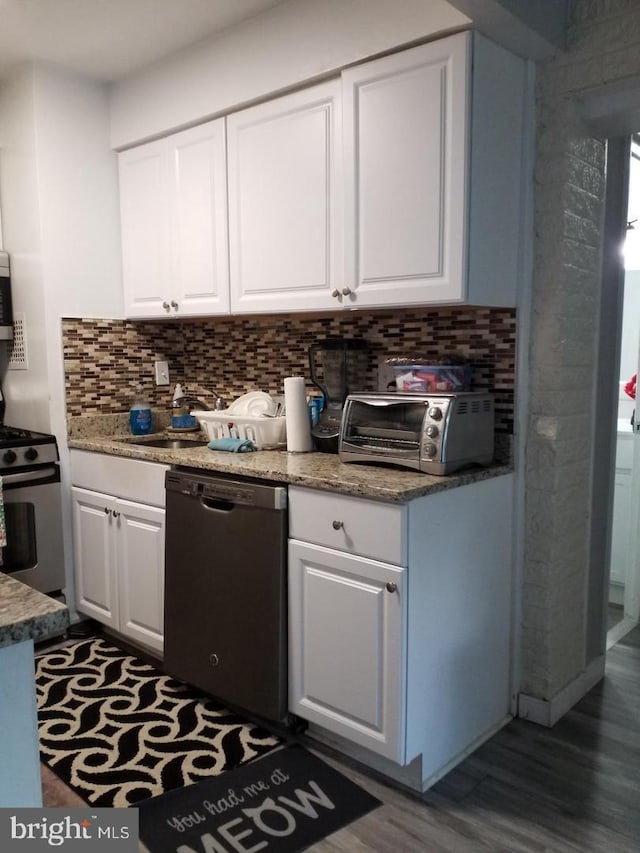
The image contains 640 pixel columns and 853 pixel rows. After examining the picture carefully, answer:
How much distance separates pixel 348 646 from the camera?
2023 mm

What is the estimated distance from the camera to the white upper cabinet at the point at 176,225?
278 centimetres

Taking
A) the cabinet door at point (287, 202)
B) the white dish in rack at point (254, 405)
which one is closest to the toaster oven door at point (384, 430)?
the cabinet door at point (287, 202)

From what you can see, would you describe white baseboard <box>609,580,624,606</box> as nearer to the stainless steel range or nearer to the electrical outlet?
the electrical outlet

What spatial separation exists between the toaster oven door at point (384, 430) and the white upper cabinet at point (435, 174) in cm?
34

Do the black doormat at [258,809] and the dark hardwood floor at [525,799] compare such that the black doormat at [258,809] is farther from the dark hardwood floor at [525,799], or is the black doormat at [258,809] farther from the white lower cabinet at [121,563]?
the white lower cabinet at [121,563]

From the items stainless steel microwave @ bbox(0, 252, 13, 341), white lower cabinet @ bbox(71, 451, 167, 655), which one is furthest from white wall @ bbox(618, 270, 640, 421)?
stainless steel microwave @ bbox(0, 252, 13, 341)

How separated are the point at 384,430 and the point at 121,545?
52.5 inches

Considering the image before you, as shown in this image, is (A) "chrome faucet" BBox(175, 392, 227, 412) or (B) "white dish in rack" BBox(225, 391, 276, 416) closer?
(B) "white dish in rack" BBox(225, 391, 276, 416)

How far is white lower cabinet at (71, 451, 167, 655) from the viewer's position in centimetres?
271

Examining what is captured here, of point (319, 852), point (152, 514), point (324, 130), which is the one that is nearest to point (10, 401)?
point (152, 514)

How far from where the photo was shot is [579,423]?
2.39 meters

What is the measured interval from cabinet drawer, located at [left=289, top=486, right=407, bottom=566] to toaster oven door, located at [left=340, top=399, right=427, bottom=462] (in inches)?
9.3

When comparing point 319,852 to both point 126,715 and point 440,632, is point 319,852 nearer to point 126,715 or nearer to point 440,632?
point 440,632

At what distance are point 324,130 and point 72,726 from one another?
220 centimetres
